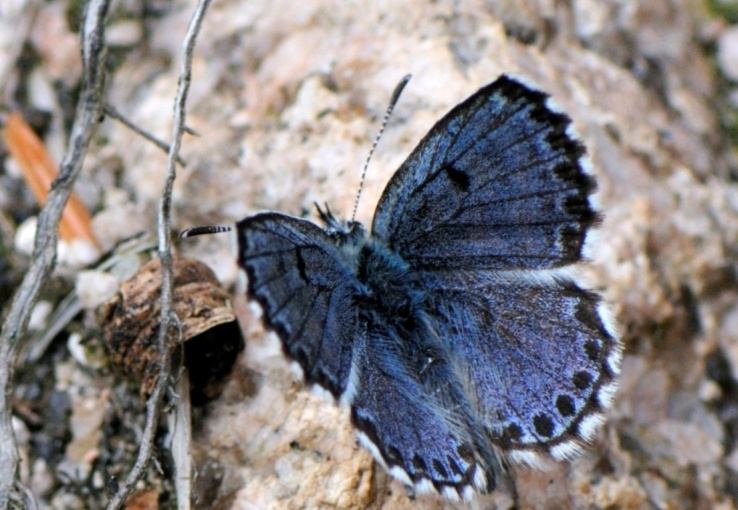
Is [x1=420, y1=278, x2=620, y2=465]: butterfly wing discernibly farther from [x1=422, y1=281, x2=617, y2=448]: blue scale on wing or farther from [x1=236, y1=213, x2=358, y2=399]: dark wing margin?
[x1=236, y1=213, x2=358, y2=399]: dark wing margin

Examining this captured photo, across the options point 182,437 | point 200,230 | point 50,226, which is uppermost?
point 50,226

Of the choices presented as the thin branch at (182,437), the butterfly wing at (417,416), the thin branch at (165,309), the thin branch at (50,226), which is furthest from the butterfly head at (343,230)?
the thin branch at (50,226)

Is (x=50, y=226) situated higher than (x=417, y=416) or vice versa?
(x=50, y=226)

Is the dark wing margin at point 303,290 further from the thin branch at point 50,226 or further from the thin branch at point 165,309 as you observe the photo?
the thin branch at point 50,226

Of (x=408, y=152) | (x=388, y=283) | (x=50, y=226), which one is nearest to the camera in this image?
(x=388, y=283)

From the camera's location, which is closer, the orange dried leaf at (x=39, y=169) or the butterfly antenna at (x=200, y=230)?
the butterfly antenna at (x=200, y=230)

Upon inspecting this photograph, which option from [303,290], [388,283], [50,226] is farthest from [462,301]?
[50,226]

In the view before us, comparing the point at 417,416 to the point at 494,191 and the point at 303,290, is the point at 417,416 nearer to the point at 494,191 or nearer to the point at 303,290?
the point at 303,290
